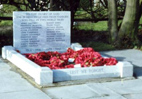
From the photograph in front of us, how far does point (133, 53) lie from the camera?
11344mm

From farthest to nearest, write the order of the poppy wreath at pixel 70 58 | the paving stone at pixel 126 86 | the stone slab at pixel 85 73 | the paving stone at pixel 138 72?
the poppy wreath at pixel 70 58 → the paving stone at pixel 138 72 → the stone slab at pixel 85 73 → the paving stone at pixel 126 86

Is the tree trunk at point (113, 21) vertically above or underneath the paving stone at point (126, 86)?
above

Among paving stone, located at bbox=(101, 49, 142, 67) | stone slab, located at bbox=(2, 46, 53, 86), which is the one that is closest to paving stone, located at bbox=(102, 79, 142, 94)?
stone slab, located at bbox=(2, 46, 53, 86)

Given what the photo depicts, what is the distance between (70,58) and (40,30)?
1254 mm

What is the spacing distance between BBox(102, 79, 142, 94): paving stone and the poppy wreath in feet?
2.53

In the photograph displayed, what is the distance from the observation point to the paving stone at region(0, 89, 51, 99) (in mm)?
6832

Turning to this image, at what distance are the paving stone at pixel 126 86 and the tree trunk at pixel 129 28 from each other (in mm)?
4210

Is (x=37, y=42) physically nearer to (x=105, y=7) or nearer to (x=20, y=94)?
(x=20, y=94)

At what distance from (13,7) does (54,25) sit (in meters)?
4.69

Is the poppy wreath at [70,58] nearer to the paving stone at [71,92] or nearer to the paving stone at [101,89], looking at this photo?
the paving stone at [101,89]

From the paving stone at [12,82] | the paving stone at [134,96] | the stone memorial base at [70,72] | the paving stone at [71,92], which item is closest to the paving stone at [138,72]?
the stone memorial base at [70,72]

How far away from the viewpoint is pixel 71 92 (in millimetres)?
7199

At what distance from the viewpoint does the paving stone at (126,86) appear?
24.2 ft

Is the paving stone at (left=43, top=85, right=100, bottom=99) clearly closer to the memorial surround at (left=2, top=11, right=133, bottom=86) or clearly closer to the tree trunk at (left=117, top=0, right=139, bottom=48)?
the memorial surround at (left=2, top=11, right=133, bottom=86)
